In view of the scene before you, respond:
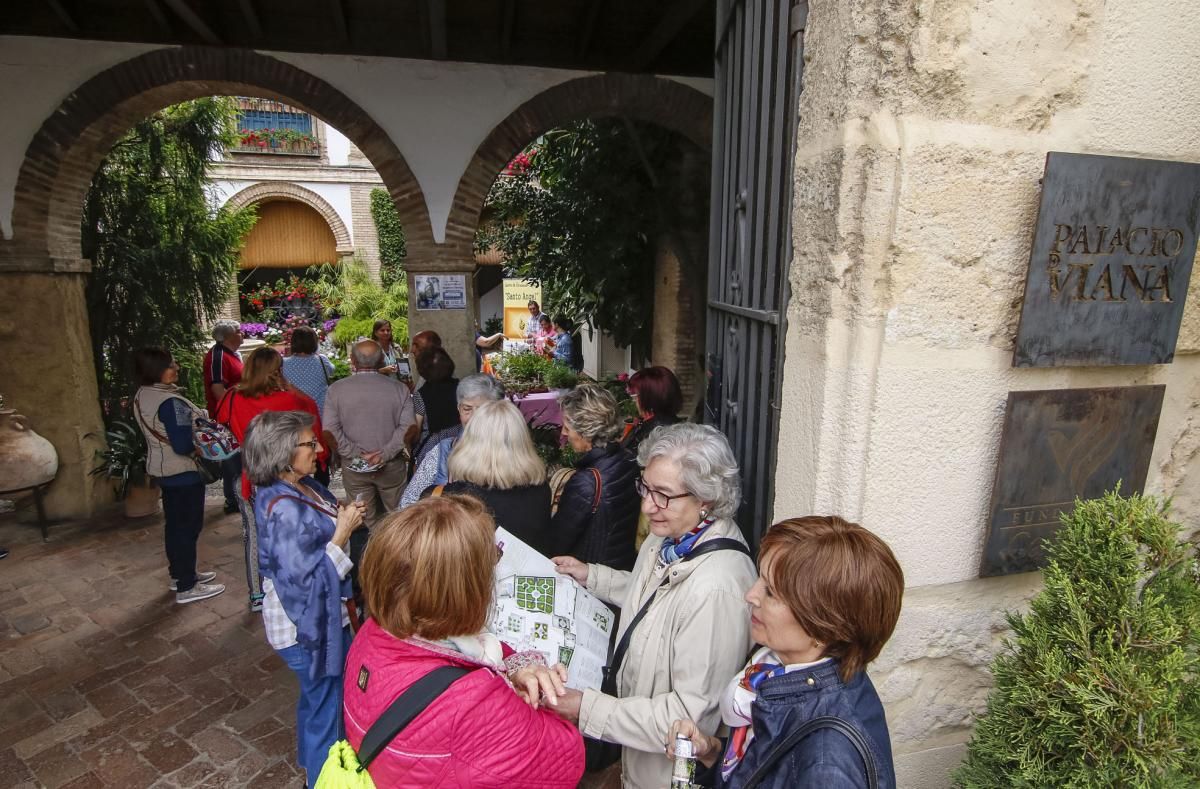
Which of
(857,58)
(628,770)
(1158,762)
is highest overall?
(857,58)

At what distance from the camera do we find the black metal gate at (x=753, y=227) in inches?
66.8

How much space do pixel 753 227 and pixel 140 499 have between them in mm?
6136

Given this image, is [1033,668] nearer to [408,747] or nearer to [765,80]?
[408,747]

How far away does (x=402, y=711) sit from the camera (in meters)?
1.25

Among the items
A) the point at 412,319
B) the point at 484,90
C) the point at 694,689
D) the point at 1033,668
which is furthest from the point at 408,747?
the point at 484,90

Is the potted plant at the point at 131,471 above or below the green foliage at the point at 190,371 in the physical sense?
below

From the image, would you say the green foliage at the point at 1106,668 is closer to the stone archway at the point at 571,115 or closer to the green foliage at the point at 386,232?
the stone archway at the point at 571,115

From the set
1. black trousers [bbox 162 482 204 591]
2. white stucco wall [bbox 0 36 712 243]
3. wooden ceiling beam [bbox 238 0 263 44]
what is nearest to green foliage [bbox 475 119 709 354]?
white stucco wall [bbox 0 36 712 243]

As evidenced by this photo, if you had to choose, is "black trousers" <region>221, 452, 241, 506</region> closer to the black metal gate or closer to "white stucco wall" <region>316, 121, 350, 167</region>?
the black metal gate

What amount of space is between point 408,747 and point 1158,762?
1344mm

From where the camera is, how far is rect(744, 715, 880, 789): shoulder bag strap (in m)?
1.08

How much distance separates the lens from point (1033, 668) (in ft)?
3.94

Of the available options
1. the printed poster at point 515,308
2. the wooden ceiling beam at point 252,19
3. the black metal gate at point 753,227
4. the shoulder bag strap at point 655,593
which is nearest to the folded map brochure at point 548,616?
the shoulder bag strap at point 655,593

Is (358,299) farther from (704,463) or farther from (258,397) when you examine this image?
(704,463)
